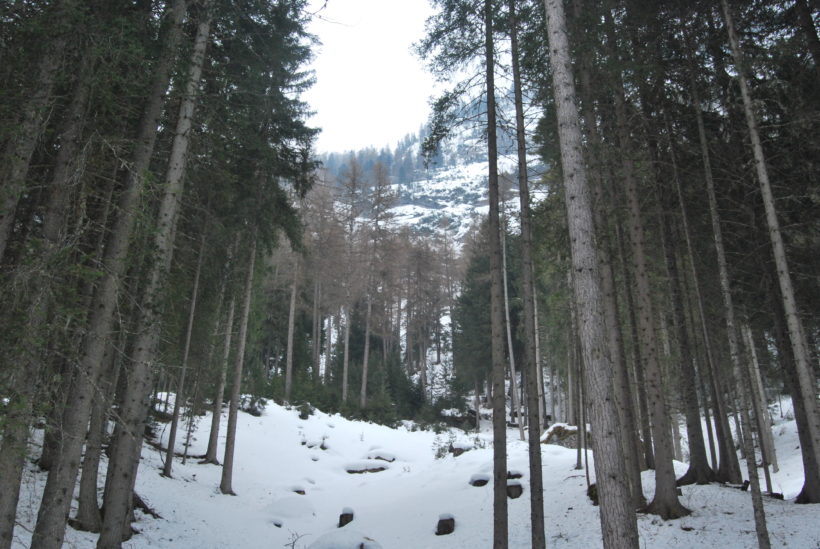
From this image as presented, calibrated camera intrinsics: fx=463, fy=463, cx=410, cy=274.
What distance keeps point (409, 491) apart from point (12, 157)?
13.4 m

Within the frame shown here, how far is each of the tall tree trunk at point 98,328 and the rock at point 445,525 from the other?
8.05 meters

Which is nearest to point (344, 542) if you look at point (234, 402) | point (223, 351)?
point (234, 402)

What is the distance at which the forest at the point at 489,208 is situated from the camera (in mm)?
4973

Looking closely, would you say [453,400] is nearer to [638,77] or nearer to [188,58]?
[638,77]

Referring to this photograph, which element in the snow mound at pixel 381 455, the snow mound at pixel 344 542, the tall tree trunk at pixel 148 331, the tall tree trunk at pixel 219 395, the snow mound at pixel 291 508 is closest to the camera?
the tall tree trunk at pixel 148 331

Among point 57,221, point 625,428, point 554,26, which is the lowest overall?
point 625,428

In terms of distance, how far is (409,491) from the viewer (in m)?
14.7

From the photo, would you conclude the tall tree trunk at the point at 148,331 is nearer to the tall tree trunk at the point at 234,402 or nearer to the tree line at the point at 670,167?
the tree line at the point at 670,167

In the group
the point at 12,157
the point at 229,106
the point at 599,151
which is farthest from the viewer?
the point at 599,151

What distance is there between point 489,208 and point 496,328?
2462 mm

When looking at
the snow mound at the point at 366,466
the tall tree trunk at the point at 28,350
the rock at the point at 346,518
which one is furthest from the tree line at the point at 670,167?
the snow mound at the point at 366,466

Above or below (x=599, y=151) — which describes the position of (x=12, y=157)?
below

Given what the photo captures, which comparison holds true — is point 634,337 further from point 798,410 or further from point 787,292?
point 787,292

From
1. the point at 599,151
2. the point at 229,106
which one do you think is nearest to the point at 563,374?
the point at 599,151
